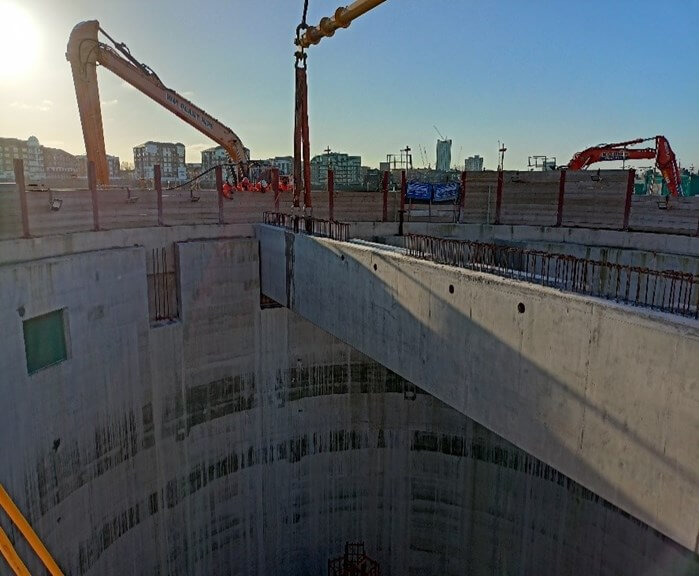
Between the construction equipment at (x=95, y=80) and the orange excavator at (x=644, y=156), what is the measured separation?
22.4m

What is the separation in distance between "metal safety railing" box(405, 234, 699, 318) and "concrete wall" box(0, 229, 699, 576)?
300 inches

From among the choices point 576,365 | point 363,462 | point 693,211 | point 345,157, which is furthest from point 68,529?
point 345,157

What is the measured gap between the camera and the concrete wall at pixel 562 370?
4.96 meters

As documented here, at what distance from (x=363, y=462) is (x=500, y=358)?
1186 cm

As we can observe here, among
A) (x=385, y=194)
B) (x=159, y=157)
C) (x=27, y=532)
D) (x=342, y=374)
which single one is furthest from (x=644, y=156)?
(x=159, y=157)

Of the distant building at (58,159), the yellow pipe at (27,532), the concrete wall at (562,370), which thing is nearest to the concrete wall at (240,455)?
the yellow pipe at (27,532)

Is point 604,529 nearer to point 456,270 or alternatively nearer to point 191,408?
point 456,270

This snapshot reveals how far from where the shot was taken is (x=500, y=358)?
6820 millimetres

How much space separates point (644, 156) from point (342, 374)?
2327 cm

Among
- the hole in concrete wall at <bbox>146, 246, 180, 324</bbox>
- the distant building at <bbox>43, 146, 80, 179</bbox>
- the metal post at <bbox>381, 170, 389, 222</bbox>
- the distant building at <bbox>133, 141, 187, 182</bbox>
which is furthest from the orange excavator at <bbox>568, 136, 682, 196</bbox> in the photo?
the distant building at <bbox>43, 146, 80, 179</bbox>

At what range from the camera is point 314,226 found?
44.3ft

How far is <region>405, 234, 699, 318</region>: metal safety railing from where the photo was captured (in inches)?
228

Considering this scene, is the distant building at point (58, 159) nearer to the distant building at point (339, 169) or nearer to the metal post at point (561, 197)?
the distant building at point (339, 169)

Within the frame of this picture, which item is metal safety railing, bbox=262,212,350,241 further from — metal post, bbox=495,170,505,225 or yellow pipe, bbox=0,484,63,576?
metal post, bbox=495,170,505,225
